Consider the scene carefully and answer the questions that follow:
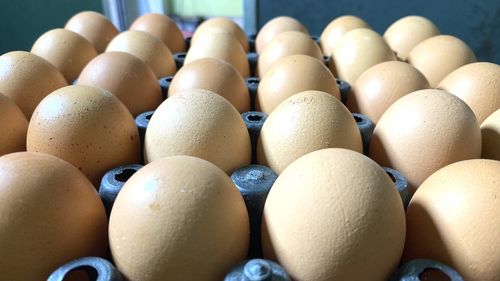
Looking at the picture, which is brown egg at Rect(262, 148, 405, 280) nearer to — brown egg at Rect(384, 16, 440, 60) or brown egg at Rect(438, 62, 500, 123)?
brown egg at Rect(438, 62, 500, 123)

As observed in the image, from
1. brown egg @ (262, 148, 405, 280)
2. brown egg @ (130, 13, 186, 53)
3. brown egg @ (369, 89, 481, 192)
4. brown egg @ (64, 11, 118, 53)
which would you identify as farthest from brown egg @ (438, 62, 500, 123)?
brown egg @ (64, 11, 118, 53)

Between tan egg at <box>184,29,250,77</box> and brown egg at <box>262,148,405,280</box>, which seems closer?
brown egg at <box>262,148,405,280</box>

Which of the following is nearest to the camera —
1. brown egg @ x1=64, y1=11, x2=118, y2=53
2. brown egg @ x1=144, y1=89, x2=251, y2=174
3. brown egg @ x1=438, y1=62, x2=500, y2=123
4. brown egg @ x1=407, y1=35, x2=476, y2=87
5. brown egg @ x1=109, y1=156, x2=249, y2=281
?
brown egg @ x1=109, y1=156, x2=249, y2=281

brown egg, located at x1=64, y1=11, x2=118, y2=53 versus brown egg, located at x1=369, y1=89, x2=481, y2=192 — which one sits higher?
brown egg, located at x1=64, y1=11, x2=118, y2=53

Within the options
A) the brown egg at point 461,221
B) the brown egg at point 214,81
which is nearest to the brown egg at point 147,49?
the brown egg at point 214,81

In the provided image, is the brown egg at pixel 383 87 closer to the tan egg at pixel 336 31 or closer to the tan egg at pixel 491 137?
the tan egg at pixel 491 137
